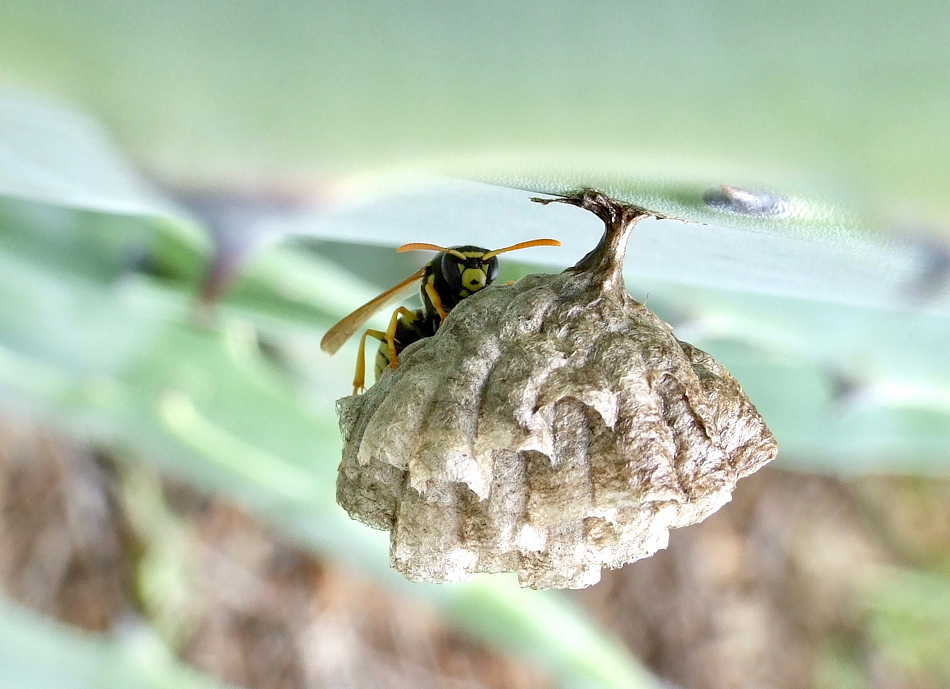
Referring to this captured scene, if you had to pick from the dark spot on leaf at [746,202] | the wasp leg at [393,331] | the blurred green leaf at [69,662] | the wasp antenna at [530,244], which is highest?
the dark spot on leaf at [746,202]

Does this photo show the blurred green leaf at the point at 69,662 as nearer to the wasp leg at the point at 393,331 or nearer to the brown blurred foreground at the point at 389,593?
the brown blurred foreground at the point at 389,593

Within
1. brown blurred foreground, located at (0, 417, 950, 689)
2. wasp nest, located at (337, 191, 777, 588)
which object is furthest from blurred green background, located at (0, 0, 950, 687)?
brown blurred foreground, located at (0, 417, 950, 689)

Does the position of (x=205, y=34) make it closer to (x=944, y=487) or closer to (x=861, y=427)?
(x=861, y=427)

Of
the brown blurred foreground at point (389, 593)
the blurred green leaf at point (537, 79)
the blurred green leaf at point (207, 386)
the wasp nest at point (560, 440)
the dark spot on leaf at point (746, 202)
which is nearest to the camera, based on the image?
the blurred green leaf at point (537, 79)

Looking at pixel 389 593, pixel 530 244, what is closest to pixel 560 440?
pixel 530 244

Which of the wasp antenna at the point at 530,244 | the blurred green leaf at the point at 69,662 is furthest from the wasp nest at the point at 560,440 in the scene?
the blurred green leaf at the point at 69,662

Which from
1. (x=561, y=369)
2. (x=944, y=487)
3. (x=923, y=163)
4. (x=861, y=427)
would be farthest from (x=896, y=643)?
(x=923, y=163)

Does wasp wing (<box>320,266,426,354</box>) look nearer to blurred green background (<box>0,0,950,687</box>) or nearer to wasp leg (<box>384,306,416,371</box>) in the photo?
wasp leg (<box>384,306,416,371</box>)
